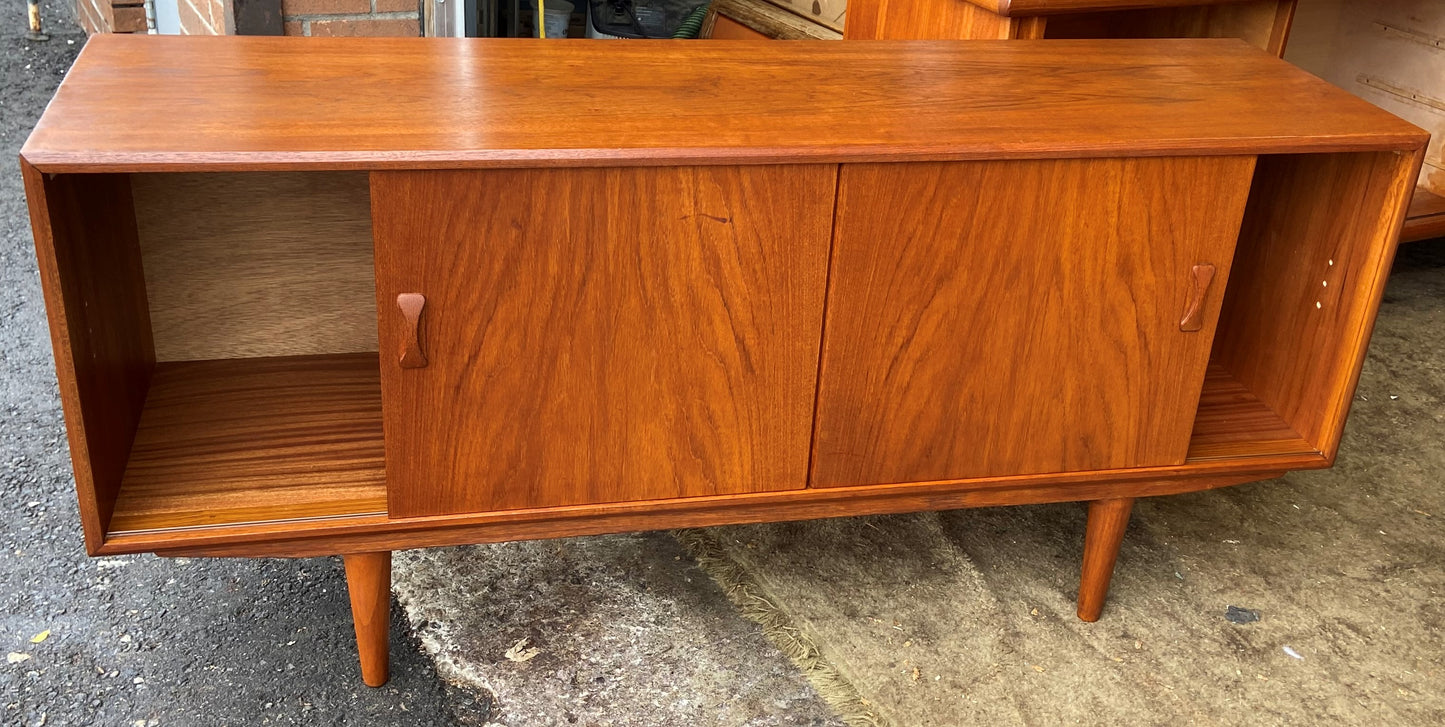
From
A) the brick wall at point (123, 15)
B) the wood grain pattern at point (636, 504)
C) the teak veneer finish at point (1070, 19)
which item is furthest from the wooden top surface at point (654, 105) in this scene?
the brick wall at point (123, 15)

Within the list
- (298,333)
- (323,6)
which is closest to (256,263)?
(298,333)

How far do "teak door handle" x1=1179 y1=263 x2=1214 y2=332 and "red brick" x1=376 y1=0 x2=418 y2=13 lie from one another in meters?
1.38

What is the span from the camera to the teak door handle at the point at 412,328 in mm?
1208

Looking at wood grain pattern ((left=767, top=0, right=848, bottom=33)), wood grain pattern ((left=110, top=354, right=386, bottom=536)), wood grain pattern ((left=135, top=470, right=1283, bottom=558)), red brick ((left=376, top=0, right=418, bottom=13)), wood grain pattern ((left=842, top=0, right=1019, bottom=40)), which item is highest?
wood grain pattern ((left=842, top=0, right=1019, bottom=40))

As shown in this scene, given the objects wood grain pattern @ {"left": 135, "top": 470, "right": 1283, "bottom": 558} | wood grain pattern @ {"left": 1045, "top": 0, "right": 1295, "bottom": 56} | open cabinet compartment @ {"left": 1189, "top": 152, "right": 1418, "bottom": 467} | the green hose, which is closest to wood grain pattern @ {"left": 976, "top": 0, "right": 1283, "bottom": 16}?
wood grain pattern @ {"left": 1045, "top": 0, "right": 1295, "bottom": 56}

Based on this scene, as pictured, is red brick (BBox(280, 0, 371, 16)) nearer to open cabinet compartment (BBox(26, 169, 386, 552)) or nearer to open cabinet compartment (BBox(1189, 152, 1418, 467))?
open cabinet compartment (BBox(26, 169, 386, 552))

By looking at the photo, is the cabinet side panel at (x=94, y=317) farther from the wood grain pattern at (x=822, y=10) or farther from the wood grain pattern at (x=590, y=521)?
the wood grain pattern at (x=822, y=10)

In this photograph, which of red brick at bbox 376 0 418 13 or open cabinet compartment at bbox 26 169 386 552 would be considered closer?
open cabinet compartment at bbox 26 169 386 552

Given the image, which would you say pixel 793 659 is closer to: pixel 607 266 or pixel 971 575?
pixel 971 575

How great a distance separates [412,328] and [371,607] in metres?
0.38

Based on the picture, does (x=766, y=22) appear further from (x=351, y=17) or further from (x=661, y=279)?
(x=661, y=279)

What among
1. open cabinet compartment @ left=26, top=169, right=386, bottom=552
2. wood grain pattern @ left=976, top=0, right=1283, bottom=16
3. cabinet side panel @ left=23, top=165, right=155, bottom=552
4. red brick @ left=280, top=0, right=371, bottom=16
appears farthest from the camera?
red brick @ left=280, top=0, right=371, bottom=16

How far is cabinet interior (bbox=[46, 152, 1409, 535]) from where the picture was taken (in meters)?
1.36

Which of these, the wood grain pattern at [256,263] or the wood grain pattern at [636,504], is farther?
the wood grain pattern at [256,263]
